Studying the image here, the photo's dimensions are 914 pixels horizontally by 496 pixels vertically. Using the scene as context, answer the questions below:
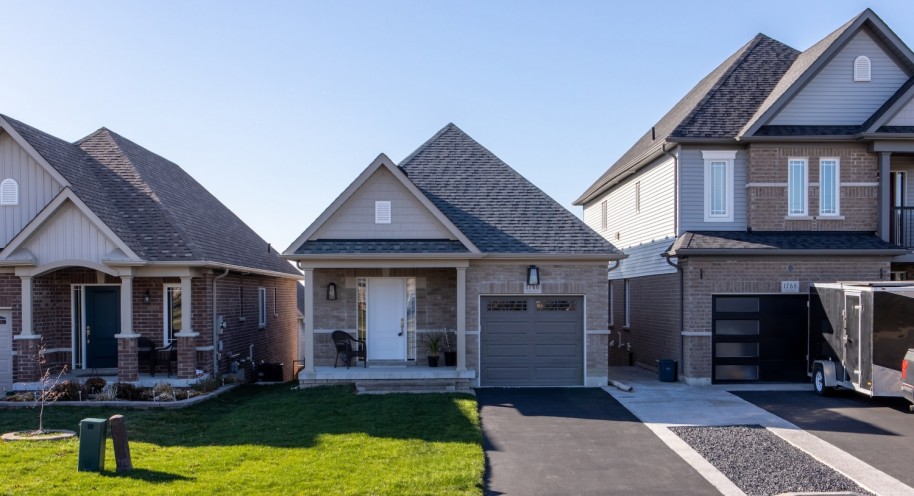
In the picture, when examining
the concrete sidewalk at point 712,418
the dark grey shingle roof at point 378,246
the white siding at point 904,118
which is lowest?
the concrete sidewalk at point 712,418

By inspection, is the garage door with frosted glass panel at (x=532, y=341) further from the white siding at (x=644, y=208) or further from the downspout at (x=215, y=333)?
the downspout at (x=215, y=333)

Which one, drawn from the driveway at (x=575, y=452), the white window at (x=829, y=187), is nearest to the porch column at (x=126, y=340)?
the driveway at (x=575, y=452)

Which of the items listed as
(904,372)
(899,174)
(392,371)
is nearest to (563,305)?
(392,371)

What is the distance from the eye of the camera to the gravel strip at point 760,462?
29.5ft

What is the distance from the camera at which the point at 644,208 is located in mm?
20781

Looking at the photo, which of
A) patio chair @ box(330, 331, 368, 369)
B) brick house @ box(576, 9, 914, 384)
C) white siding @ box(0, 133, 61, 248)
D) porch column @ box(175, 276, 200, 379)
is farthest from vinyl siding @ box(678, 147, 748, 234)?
white siding @ box(0, 133, 61, 248)

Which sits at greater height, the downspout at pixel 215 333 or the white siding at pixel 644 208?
the white siding at pixel 644 208

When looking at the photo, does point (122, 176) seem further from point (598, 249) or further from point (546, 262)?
point (598, 249)

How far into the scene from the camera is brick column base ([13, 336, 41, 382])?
16.0 meters

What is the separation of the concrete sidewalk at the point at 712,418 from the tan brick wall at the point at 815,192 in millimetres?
3992

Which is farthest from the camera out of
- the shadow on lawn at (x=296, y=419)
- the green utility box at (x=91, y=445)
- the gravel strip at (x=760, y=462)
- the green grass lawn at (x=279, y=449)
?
the shadow on lawn at (x=296, y=419)

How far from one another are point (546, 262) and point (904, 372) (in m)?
7.52

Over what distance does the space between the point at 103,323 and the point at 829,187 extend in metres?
18.6

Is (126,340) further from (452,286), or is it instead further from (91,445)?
(452,286)
